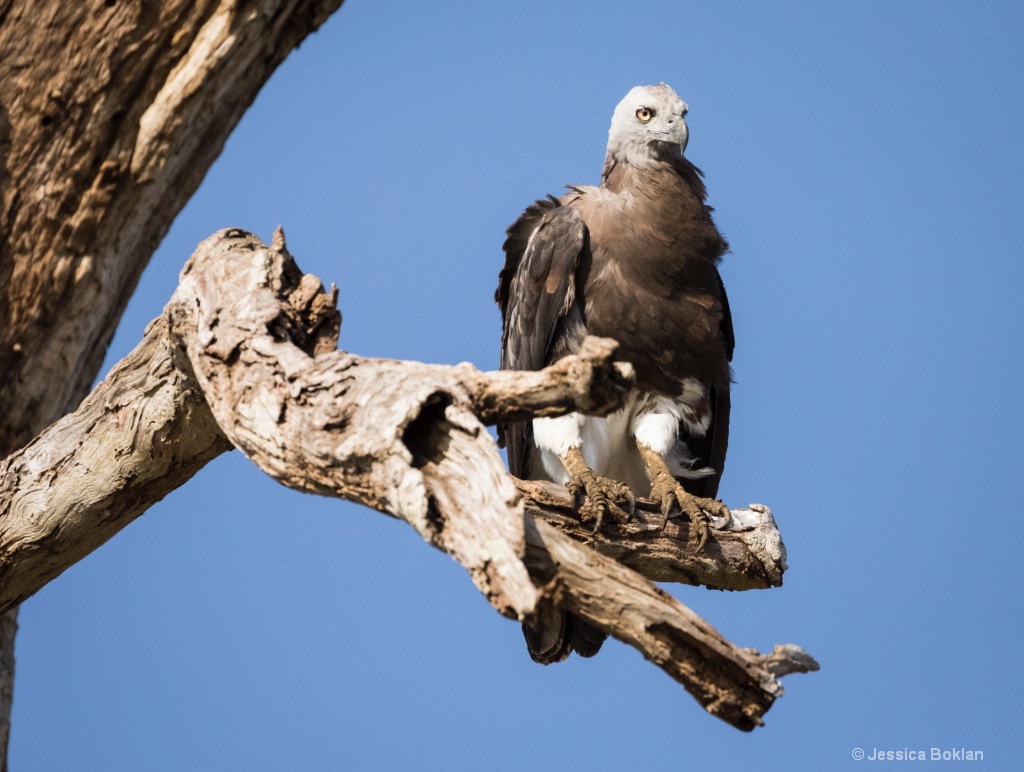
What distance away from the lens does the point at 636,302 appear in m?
5.15

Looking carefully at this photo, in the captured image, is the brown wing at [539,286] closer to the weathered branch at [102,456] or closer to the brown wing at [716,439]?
the brown wing at [716,439]

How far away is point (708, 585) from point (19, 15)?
3.06 m

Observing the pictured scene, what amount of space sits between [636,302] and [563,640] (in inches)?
61.2

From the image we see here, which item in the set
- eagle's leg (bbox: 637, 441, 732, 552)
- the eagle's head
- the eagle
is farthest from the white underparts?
the eagle's head

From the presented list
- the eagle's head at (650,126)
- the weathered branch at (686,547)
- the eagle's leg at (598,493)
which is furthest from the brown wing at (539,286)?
the weathered branch at (686,547)

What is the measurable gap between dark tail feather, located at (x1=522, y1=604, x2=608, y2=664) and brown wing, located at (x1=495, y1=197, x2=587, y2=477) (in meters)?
1.06

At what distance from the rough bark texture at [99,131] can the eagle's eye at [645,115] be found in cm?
243

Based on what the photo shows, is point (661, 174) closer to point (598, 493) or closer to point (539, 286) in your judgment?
point (539, 286)

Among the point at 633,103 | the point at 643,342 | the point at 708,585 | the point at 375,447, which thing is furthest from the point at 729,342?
the point at 375,447

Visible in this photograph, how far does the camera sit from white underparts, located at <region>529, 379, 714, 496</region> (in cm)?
524

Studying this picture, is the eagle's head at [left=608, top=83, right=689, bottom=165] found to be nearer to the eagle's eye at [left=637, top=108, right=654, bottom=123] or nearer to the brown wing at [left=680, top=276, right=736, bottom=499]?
the eagle's eye at [left=637, top=108, right=654, bottom=123]

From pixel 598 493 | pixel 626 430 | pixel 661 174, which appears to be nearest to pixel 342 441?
pixel 598 493

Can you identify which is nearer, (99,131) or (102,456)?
(99,131)

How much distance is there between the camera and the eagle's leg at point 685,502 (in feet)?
14.1
